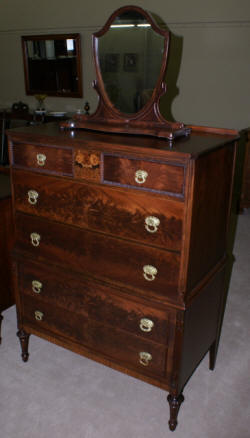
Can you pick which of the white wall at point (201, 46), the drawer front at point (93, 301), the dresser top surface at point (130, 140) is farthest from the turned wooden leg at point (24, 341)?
the white wall at point (201, 46)

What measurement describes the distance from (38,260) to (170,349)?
3.03ft

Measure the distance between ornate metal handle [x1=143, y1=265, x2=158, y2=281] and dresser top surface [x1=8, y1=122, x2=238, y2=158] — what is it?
570mm

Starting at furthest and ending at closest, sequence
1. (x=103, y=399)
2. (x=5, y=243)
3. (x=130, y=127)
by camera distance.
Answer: (x=5, y=243), (x=103, y=399), (x=130, y=127)

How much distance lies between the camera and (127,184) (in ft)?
6.05

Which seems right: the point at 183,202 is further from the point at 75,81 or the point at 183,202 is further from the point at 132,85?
the point at 75,81

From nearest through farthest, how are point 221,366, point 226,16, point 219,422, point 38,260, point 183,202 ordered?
point 183,202
point 219,422
point 38,260
point 221,366
point 226,16

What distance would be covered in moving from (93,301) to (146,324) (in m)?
0.34

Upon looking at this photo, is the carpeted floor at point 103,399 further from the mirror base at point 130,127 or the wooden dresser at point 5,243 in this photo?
the mirror base at point 130,127

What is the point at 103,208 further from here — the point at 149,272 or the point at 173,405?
the point at 173,405

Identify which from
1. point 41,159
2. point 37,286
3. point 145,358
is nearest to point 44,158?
point 41,159

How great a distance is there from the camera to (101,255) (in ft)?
6.79

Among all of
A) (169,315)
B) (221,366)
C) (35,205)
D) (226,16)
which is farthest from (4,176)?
(226,16)

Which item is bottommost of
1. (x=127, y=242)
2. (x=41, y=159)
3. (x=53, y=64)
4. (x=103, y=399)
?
(x=103, y=399)

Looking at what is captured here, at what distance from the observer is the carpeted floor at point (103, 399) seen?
2115 mm
